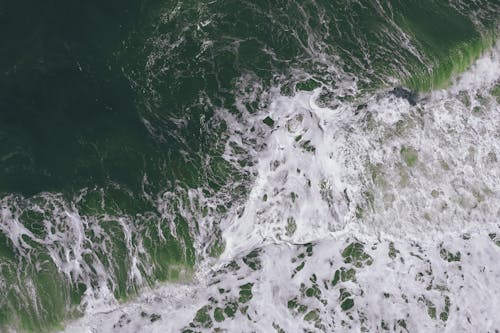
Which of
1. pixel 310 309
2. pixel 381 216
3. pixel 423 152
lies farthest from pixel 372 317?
pixel 423 152

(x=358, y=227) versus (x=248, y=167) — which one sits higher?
(x=248, y=167)

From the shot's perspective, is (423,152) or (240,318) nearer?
(240,318)

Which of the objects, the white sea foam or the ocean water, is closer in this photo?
the ocean water

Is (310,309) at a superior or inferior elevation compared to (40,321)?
inferior

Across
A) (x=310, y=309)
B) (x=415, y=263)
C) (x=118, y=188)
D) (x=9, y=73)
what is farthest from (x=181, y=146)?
(x=415, y=263)

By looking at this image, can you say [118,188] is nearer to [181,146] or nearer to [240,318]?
[181,146]

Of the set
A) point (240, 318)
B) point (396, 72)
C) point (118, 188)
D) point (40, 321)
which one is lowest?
point (240, 318)

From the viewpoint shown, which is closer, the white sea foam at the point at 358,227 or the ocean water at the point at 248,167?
the ocean water at the point at 248,167
